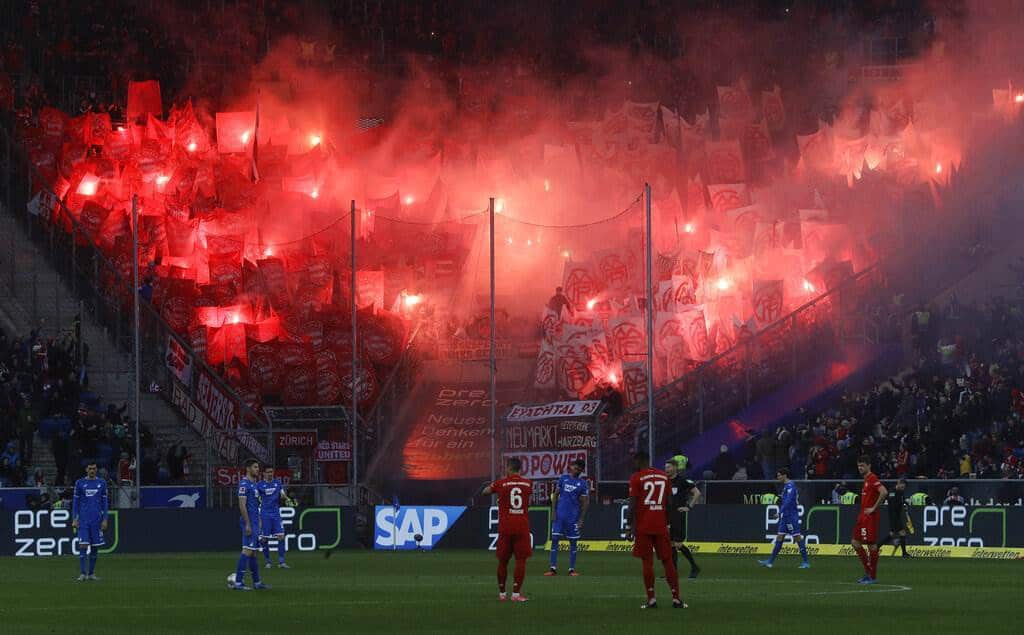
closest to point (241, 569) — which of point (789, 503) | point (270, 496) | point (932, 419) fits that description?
point (270, 496)

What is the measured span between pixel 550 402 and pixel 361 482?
5247 mm

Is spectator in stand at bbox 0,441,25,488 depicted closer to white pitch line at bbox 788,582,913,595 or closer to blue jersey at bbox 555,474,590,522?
blue jersey at bbox 555,474,590,522

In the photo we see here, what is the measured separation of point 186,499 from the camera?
156 ft

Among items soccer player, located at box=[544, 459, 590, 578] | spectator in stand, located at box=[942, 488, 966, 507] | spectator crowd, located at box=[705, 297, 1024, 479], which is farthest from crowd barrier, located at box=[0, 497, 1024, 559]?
soccer player, located at box=[544, 459, 590, 578]

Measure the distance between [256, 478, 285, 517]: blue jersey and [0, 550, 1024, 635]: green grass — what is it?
1.14m

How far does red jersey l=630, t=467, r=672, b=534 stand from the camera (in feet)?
74.1

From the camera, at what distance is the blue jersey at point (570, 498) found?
34.8m

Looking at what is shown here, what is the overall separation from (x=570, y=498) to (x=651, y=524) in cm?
1242

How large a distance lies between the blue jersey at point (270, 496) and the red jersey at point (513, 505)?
9447 millimetres

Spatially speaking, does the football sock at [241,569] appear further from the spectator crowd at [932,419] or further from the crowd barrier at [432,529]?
the spectator crowd at [932,419]

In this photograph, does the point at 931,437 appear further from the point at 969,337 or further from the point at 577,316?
the point at 577,316

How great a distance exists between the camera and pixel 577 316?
168ft

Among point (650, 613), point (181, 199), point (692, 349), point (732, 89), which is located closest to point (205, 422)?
point (181, 199)

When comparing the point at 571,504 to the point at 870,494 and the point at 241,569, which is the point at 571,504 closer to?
the point at 870,494
